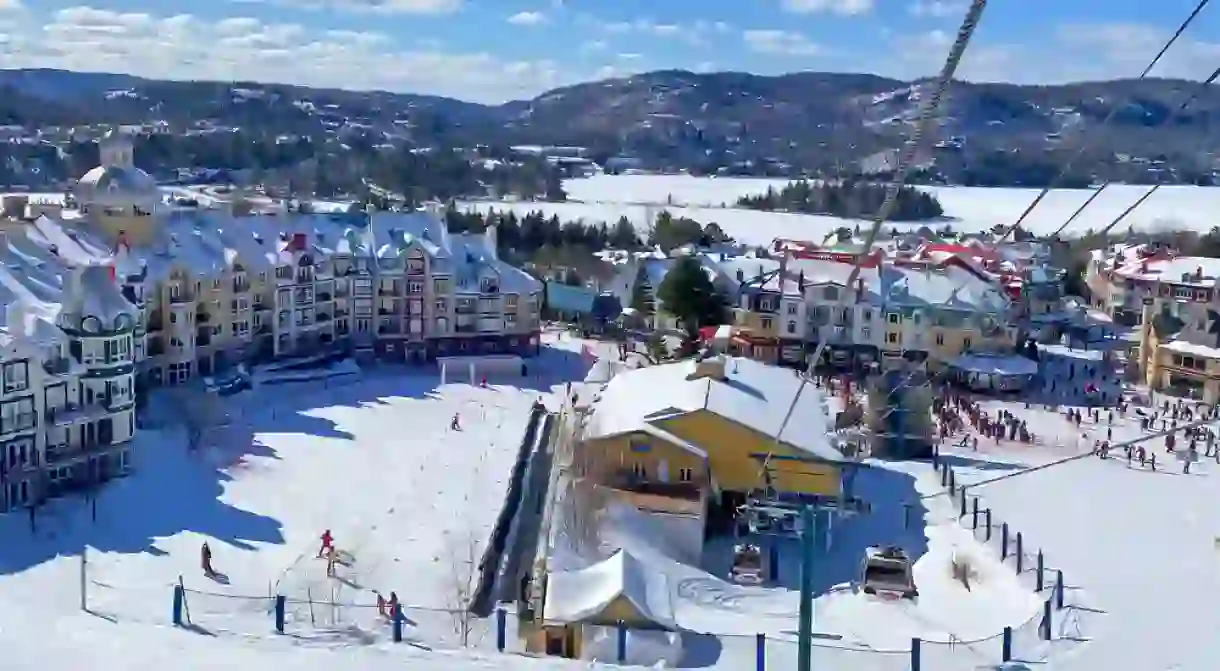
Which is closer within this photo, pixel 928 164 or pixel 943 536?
pixel 943 536

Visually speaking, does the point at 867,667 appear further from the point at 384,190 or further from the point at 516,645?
the point at 384,190

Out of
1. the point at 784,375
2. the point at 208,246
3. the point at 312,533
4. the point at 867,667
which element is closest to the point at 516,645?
the point at 867,667

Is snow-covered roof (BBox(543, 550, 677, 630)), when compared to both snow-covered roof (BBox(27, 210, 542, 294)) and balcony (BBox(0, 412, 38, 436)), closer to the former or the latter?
balcony (BBox(0, 412, 38, 436))

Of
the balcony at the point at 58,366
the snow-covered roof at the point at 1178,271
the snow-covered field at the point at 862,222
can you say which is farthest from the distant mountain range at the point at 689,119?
the balcony at the point at 58,366

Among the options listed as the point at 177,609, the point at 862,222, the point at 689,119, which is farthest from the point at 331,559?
the point at 689,119

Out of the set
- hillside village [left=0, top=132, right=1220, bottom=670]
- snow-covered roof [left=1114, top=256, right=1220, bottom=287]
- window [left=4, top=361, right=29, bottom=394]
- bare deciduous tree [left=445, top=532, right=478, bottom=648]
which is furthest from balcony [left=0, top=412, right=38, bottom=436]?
snow-covered roof [left=1114, top=256, right=1220, bottom=287]

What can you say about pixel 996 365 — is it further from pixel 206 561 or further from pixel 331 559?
pixel 206 561
